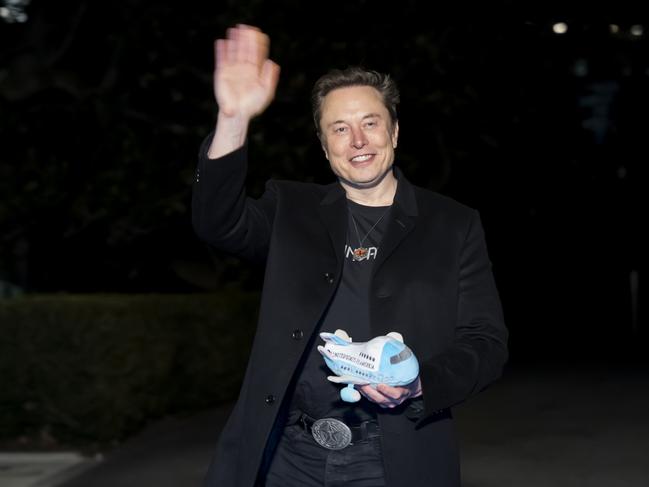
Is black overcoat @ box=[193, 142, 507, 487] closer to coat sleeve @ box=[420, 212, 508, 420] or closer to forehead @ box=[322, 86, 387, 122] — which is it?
coat sleeve @ box=[420, 212, 508, 420]

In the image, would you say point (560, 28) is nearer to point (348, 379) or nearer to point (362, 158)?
point (362, 158)

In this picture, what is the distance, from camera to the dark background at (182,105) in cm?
1322

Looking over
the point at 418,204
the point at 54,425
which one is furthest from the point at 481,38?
the point at 418,204

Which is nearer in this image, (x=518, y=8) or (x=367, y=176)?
(x=367, y=176)

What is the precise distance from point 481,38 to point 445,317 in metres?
11.5

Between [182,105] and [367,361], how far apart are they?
11340 mm

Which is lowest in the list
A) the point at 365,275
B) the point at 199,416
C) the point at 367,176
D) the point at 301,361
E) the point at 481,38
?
the point at 199,416

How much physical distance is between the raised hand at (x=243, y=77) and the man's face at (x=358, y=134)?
1.07 ft

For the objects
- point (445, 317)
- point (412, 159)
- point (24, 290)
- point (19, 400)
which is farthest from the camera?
point (24, 290)

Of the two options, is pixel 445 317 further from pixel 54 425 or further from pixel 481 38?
pixel 481 38

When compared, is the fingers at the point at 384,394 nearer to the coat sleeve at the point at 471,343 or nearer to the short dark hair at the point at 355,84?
the coat sleeve at the point at 471,343

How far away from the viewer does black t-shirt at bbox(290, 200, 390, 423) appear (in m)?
3.43

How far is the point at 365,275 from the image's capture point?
3518 millimetres

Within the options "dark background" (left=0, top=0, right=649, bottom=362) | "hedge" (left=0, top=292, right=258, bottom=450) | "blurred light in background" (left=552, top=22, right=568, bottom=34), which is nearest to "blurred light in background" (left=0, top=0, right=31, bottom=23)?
"dark background" (left=0, top=0, right=649, bottom=362)
